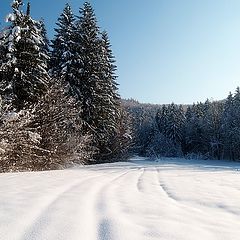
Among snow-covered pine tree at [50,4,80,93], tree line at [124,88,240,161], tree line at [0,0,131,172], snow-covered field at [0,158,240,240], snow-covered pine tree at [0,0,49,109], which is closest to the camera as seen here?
snow-covered field at [0,158,240,240]

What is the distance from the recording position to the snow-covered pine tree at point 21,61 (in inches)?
760

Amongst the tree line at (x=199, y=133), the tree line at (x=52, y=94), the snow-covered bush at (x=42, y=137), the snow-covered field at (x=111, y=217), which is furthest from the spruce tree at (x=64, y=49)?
the tree line at (x=199, y=133)

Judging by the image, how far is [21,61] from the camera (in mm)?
20016

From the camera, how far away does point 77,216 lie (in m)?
4.45

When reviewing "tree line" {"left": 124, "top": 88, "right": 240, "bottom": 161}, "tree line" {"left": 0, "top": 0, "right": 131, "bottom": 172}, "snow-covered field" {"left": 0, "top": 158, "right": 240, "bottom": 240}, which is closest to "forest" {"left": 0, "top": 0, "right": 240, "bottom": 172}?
"tree line" {"left": 0, "top": 0, "right": 131, "bottom": 172}

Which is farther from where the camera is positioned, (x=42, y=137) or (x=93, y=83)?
(x=93, y=83)

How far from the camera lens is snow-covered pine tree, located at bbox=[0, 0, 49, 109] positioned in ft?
63.3

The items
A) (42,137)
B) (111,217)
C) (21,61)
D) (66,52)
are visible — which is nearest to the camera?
(111,217)

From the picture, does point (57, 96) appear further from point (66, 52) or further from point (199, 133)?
point (199, 133)

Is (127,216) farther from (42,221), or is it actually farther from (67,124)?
(67,124)

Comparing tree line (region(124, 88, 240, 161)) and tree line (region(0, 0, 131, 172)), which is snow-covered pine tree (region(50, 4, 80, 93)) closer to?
tree line (region(0, 0, 131, 172))

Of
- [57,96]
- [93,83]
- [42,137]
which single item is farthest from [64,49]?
[42,137]

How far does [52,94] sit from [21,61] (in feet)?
8.59

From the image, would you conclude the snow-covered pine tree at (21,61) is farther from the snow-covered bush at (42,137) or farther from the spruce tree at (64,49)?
the spruce tree at (64,49)
